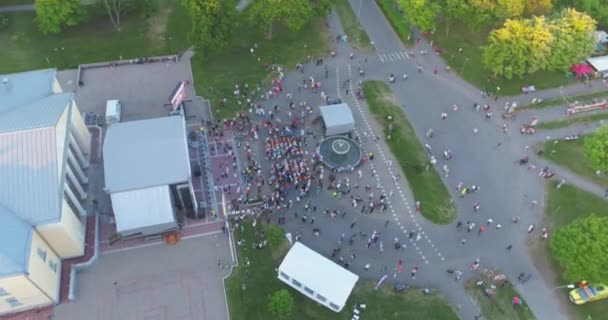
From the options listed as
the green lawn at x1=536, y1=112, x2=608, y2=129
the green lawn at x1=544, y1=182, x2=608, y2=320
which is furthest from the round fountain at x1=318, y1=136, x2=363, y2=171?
the green lawn at x1=536, y1=112, x2=608, y2=129

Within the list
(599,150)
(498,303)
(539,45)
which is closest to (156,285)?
(498,303)

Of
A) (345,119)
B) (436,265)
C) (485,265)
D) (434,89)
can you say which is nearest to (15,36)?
(345,119)

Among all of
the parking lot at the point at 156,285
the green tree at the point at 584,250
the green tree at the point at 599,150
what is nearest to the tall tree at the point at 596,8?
the green tree at the point at 599,150

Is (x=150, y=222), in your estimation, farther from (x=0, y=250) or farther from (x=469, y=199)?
(x=469, y=199)

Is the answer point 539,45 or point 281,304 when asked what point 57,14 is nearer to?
point 281,304

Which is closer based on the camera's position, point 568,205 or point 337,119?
point 568,205
